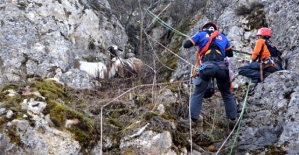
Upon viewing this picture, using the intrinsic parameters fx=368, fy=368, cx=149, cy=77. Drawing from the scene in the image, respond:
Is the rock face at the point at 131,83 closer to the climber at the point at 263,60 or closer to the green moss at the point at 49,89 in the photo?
the green moss at the point at 49,89

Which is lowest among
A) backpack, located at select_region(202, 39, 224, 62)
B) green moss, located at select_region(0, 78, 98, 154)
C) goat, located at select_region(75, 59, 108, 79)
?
goat, located at select_region(75, 59, 108, 79)

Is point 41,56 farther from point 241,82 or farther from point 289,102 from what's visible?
A: point 289,102

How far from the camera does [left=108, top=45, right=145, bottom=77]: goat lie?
10.7 metres

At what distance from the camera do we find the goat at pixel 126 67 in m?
10.7

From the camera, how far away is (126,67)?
10938 mm

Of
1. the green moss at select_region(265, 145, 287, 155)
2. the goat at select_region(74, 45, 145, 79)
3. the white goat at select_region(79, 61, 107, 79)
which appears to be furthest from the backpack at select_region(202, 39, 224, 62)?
the white goat at select_region(79, 61, 107, 79)

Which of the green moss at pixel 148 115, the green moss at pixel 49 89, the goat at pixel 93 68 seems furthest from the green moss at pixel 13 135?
the goat at pixel 93 68

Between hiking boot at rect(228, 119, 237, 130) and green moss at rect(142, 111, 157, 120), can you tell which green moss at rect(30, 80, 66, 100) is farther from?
hiking boot at rect(228, 119, 237, 130)

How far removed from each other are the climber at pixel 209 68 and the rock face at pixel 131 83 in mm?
310

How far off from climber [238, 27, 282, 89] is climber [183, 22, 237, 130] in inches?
39.1

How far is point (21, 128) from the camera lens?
5.15 meters

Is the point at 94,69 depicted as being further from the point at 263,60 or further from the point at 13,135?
the point at 13,135

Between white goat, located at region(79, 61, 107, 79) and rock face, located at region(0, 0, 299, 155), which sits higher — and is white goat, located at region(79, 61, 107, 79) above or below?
below

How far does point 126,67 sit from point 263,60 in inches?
191
